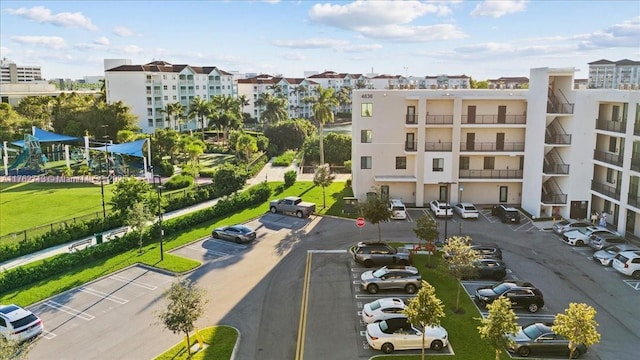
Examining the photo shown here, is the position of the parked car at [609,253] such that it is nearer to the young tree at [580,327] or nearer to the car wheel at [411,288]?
the car wheel at [411,288]

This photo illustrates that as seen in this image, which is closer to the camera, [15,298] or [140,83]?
[15,298]

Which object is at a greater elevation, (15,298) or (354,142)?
(354,142)

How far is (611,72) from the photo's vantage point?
1866 inches

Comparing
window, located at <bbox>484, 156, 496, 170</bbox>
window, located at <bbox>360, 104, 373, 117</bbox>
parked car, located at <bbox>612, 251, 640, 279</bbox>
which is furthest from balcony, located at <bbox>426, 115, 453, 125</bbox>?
parked car, located at <bbox>612, 251, 640, 279</bbox>

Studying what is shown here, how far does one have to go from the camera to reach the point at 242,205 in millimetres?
46188

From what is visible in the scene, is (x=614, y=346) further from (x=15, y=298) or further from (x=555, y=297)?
(x=15, y=298)

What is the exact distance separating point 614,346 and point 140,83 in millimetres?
97618

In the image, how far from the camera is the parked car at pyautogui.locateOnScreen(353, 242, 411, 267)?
103ft

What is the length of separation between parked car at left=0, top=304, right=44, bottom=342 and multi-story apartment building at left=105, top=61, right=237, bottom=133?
249ft

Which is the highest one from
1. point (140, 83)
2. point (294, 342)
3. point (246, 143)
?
point (140, 83)

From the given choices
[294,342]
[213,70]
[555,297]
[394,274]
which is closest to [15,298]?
[294,342]

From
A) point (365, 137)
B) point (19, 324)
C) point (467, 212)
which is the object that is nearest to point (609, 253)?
point (467, 212)

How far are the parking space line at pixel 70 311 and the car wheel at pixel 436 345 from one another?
16.6 m

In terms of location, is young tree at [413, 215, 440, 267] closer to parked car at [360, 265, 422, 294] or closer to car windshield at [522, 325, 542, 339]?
parked car at [360, 265, 422, 294]
